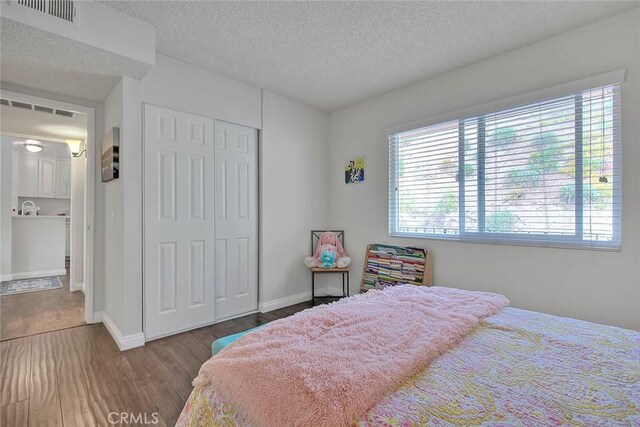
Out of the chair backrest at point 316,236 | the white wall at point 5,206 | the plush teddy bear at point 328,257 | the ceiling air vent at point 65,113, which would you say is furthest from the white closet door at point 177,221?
the white wall at point 5,206

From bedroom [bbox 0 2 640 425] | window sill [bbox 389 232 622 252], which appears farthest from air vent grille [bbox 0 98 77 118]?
window sill [bbox 389 232 622 252]

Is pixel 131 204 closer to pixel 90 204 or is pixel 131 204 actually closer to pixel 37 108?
pixel 90 204

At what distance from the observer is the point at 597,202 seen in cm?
208

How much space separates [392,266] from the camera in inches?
123

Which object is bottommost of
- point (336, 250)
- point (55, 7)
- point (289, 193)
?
point (336, 250)

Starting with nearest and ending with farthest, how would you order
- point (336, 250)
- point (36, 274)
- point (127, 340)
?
point (127, 340)
point (336, 250)
point (36, 274)

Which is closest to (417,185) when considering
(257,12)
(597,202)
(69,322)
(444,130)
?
(444,130)

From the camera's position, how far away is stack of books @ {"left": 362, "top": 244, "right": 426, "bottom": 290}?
293 cm

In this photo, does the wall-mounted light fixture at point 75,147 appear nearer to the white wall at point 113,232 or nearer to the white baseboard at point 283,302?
the white wall at point 113,232

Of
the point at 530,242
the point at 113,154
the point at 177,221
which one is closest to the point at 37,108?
the point at 113,154

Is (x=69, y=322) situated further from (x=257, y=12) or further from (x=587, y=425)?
(x=587, y=425)

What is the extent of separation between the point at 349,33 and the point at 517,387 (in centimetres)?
239

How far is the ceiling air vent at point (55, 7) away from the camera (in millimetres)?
1716

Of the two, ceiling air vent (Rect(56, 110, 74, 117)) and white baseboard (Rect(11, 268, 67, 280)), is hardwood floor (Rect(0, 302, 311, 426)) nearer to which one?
ceiling air vent (Rect(56, 110, 74, 117))
